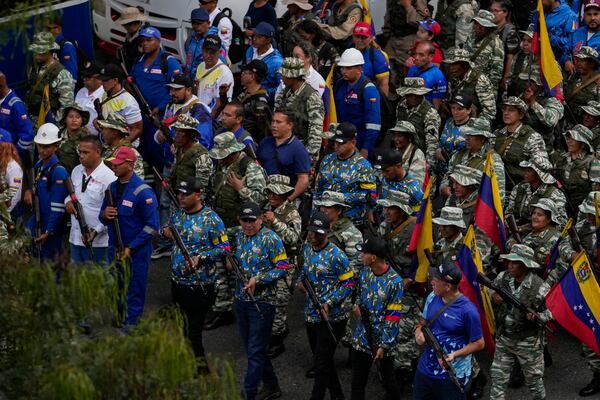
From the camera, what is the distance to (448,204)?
538 inches

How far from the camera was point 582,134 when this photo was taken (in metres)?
14.4

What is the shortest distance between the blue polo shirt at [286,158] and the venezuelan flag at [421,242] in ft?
6.16

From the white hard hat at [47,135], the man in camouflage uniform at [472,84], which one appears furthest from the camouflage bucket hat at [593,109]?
the white hard hat at [47,135]

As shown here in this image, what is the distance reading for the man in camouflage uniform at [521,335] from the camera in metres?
11.9

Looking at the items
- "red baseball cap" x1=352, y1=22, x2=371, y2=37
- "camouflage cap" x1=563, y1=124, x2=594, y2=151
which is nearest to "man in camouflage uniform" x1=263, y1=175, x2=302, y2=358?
"camouflage cap" x1=563, y1=124, x2=594, y2=151

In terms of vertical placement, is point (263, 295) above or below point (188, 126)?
below

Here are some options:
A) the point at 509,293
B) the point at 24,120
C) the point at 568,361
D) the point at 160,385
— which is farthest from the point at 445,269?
the point at 24,120

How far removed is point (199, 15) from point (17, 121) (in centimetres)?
280

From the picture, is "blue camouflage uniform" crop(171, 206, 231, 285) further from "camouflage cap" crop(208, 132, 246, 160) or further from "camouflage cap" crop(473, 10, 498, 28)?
"camouflage cap" crop(473, 10, 498, 28)

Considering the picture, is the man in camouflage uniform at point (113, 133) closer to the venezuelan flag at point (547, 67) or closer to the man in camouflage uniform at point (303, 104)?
the man in camouflage uniform at point (303, 104)

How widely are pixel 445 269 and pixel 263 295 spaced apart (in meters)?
2.11

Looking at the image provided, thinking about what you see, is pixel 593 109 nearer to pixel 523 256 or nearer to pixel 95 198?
pixel 523 256

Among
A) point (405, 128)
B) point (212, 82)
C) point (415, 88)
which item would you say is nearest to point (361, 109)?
point (415, 88)

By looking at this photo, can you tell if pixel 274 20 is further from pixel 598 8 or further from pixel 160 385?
pixel 160 385
